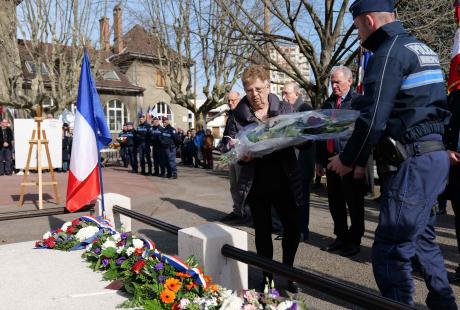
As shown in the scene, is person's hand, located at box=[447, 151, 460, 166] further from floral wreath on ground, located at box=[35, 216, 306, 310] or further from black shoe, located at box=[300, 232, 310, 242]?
black shoe, located at box=[300, 232, 310, 242]

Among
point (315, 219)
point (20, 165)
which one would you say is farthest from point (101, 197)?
point (20, 165)

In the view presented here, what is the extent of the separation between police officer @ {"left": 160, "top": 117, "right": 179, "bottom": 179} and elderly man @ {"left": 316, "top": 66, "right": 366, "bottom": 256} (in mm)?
10126

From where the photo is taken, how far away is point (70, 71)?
24.8 meters

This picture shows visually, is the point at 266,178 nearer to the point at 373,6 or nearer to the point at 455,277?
the point at 373,6

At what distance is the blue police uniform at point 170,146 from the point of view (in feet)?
50.2

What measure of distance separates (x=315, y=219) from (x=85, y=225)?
3.71 meters

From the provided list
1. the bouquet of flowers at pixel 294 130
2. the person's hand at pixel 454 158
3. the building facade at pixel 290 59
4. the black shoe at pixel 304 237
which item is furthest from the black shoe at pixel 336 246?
the building facade at pixel 290 59

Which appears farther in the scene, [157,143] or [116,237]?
[157,143]

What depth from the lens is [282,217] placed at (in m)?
4.10

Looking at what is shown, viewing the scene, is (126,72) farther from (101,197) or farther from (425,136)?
(425,136)

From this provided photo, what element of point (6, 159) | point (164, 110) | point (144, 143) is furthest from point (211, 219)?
point (164, 110)

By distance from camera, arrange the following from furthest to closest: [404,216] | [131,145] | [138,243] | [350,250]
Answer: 1. [131,145]
2. [350,250]
3. [138,243]
4. [404,216]

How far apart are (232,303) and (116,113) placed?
39.5m

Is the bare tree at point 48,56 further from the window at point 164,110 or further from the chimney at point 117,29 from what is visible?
the window at point 164,110
